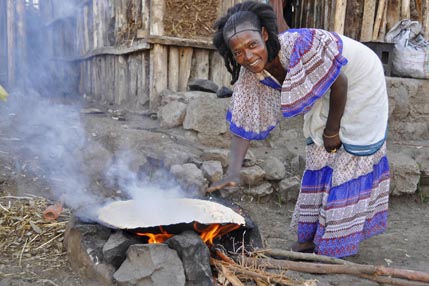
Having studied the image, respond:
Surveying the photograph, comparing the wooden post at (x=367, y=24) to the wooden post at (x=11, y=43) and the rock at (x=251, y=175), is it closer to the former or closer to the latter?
the rock at (x=251, y=175)

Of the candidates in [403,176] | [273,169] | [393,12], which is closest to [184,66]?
[273,169]

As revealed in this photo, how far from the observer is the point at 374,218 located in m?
3.34

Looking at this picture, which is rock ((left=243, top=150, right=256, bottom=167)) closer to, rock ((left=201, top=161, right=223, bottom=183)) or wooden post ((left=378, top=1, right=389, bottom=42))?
rock ((left=201, top=161, right=223, bottom=183))

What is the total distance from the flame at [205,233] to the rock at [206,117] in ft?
6.75

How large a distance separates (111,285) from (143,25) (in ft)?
12.3

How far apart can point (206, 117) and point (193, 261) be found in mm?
2433

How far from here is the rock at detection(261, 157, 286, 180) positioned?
15.3 feet

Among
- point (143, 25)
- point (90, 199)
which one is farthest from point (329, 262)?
point (143, 25)

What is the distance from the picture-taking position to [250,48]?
8.62 ft

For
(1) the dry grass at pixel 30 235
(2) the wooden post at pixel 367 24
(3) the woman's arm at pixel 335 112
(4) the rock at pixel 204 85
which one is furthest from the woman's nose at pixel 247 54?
(2) the wooden post at pixel 367 24

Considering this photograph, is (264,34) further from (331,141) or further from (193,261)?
(193,261)

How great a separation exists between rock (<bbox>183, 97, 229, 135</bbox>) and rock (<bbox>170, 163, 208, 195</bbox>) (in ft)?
2.31

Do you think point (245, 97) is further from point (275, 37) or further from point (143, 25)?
point (143, 25)

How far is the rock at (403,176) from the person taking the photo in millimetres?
4848
